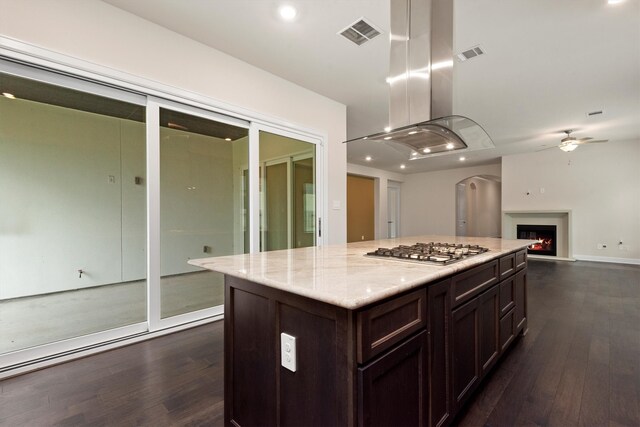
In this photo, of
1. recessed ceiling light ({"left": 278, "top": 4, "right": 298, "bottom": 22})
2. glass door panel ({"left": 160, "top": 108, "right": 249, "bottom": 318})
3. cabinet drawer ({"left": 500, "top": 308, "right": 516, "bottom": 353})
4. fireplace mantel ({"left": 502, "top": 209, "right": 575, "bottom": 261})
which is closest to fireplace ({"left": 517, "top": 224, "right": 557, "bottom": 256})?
fireplace mantel ({"left": 502, "top": 209, "right": 575, "bottom": 261})

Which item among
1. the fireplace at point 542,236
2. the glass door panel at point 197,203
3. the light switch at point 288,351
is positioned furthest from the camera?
the fireplace at point 542,236

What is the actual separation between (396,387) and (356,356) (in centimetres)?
28

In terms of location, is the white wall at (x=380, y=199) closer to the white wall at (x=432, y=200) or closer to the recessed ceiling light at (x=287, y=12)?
the white wall at (x=432, y=200)

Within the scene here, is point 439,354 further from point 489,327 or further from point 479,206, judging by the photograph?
point 479,206

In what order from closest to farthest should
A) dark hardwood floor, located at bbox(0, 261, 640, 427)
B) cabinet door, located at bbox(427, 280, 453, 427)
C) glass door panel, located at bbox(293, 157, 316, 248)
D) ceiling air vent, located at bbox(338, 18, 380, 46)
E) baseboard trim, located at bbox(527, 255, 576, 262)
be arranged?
cabinet door, located at bbox(427, 280, 453, 427) < dark hardwood floor, located at bbox(0, 261, 640, 427) < ceiling air vent, located at bbox(338, 18, 380, 46) < glass door panel, located at bbox(293, 157, 316, 248) < baseboard trim, located at bbox(527, 255, 576, 262)

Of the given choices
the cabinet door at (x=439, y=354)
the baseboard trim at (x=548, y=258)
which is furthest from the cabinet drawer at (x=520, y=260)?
the baseboard trim at (x=548, y=258)

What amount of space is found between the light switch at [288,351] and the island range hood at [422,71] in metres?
1.37

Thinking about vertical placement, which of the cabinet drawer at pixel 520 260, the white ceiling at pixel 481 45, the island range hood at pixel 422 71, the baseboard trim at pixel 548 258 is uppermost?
the white ceiling at pixel 481 45

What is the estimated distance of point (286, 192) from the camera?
3.81m

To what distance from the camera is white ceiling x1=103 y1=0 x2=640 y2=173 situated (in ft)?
7.50

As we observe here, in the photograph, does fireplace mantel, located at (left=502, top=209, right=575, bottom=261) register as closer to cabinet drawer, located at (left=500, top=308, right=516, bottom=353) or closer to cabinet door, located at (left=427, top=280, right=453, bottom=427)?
cabinet drawer, located at (left=500, top=308, right=516, bottom=353)

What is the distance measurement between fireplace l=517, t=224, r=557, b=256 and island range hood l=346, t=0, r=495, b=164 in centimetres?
689

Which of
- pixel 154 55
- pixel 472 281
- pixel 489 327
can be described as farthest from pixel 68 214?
pixel 489 327

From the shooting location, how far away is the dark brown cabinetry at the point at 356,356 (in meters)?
0.94
